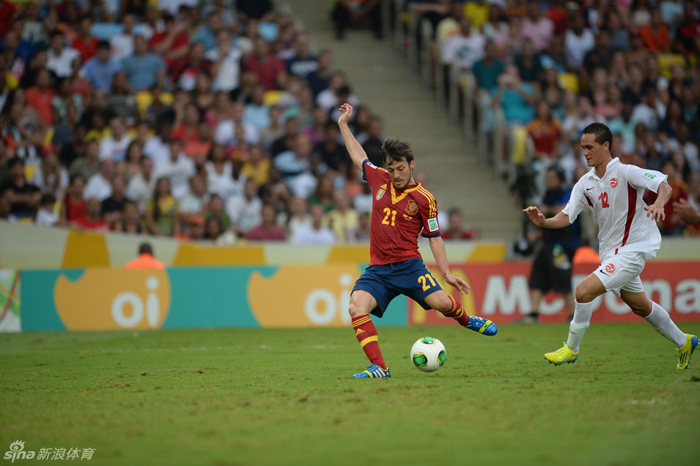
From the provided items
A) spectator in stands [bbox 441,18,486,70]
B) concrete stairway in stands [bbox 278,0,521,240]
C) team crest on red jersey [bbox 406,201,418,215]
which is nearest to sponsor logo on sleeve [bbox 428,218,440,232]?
team crest on red jersey [bbox 406,201,418,215]

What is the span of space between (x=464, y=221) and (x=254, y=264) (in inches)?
203

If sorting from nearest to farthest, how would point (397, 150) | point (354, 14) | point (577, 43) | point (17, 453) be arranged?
point (17, 453)
point (397, 150)
point (577, 43)
point (354, 14)

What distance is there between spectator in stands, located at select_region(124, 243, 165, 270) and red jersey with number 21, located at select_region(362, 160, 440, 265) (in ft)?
23.9

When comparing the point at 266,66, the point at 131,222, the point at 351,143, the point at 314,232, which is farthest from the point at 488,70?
the point at 351,143

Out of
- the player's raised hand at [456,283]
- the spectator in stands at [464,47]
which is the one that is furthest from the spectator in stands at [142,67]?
the player's raised hand at [456,283]

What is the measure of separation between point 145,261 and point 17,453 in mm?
9671

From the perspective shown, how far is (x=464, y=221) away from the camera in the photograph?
1856cm

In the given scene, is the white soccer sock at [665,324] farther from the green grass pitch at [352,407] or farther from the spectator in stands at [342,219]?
the spectator in stands at [342,219]

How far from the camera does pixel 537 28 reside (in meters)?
21.2

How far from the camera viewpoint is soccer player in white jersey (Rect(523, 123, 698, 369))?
7918mm

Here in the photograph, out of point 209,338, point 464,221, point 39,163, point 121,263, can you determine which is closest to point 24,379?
point 209,338

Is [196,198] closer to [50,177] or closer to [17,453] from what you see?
[50,177]

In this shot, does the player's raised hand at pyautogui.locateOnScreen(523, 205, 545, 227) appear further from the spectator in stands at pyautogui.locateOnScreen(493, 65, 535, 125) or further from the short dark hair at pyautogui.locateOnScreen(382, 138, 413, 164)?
the spectator in stands at pyautogui.locateOnScreen(493, 65, 535, 125)

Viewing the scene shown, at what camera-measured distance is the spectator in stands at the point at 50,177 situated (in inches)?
670
